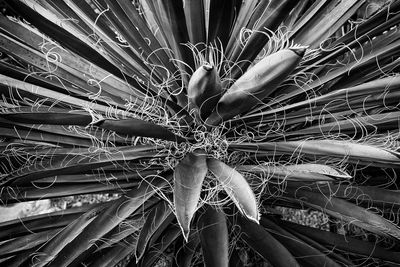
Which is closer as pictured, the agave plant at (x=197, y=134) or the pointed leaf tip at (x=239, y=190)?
the pointed leaf tip at (x=239, y=190)

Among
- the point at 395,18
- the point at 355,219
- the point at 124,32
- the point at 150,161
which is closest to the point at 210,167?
the point at 150,161

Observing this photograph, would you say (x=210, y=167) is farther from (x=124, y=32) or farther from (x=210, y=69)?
(x=124, y=32)

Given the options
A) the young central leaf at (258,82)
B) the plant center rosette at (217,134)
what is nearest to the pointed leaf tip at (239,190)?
the plant center rosette at (217,134)

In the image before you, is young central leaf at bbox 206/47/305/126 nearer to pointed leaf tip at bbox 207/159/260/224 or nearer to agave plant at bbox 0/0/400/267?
agave plant at bbox 0/0/400/267

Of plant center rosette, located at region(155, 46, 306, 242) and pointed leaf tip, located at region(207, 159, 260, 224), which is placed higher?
plant center rosette, located at region(155, 46, 306, 242)

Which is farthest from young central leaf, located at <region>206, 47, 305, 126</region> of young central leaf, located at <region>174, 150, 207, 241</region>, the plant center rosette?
young central leaf, located at <region>174, 150, 207, 241</region>

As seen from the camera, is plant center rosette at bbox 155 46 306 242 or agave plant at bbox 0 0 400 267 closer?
plant center rosette at bbox 155 46 306 242

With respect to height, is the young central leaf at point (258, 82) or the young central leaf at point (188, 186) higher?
the young central leaf at point (258, 82)

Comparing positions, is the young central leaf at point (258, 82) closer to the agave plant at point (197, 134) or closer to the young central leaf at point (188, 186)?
the agave plant at point (197, 134)
